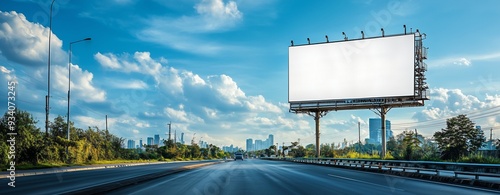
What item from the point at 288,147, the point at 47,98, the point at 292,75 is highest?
the point at 292,75

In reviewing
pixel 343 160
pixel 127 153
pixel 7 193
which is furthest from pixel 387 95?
pixel 127 153

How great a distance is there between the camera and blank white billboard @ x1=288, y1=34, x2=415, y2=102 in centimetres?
4941

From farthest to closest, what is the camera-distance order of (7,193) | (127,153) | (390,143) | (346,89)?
(390,143), (127,153), (346,89), (7,193)

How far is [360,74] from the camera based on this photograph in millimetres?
51781

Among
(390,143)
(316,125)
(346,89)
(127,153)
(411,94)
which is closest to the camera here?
(411,94)

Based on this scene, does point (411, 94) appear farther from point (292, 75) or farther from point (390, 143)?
point (390, 143)

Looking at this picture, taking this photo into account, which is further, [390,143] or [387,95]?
[390,143]

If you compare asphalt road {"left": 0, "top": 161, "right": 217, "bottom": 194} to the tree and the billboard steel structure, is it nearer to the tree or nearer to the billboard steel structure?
the billboard steel structure

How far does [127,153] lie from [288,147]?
86690mm

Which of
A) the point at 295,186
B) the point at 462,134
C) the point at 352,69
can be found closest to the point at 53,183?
the point at 295,186

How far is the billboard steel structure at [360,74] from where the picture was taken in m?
49.5

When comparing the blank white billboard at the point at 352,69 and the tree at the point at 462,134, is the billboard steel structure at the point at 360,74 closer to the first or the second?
the blank white billboard at the point at 352,69

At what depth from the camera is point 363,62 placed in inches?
2021

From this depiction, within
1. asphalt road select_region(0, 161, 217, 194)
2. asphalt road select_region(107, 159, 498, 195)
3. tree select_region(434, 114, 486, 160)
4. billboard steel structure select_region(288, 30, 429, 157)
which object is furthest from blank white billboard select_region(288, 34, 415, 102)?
asphalt road select_region(0, 161, 217, 194)
